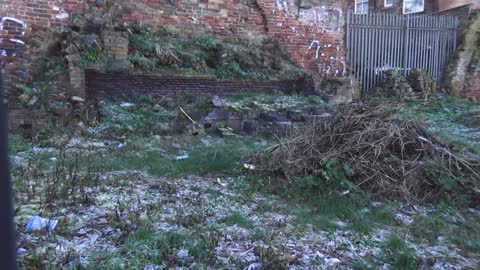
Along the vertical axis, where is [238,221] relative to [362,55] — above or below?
below

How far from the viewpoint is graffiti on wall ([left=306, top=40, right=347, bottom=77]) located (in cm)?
1127

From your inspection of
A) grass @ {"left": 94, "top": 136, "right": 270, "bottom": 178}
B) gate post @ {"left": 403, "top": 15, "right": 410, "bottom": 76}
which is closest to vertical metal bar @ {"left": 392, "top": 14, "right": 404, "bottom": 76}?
gate post @ {"left": 403, "top": 15, "right": 410, "bottom": 76}

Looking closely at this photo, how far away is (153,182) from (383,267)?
274cm

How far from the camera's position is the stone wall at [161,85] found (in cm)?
823

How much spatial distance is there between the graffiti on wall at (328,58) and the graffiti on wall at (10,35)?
21.7 feet

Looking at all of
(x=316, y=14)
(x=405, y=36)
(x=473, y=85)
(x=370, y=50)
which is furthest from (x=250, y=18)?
(x=473, y=85)

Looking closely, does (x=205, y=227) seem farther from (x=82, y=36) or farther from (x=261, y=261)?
(x=82, y=36)

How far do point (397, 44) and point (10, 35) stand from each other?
32.0 ft

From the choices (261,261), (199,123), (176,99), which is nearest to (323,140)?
(261,261)

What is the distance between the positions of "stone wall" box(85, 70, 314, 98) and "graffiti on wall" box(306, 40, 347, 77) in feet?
4.67

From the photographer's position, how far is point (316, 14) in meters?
11.2

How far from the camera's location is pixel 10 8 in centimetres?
772

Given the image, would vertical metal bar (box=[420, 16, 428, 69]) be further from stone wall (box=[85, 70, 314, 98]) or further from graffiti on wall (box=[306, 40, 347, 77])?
stone wall (box=[85, 70, 314, 98])

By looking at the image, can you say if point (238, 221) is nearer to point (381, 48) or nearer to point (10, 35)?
point (10, 35)
